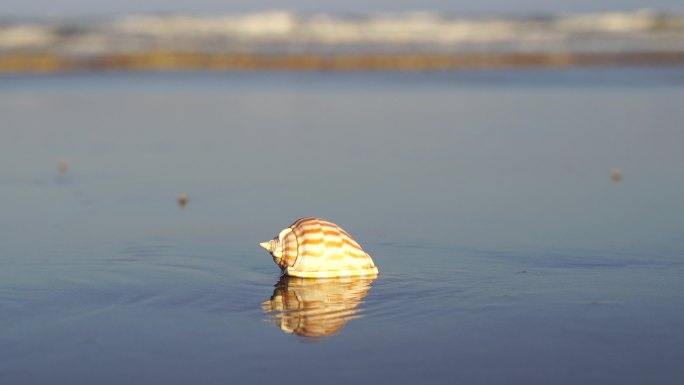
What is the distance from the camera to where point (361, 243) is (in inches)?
364

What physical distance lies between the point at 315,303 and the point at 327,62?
154 feet

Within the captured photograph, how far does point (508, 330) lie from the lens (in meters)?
6.33

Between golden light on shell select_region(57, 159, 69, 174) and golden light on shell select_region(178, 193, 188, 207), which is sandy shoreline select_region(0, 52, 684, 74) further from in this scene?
golden light on shell select_region(178, 193, 188, 207)

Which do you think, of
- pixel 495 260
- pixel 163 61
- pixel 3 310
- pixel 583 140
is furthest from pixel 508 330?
pixel 163 61

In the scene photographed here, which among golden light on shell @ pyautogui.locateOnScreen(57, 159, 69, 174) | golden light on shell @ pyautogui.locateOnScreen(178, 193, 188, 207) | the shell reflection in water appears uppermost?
golden light on shell @ pyautogui.locateOnScreen(57, 159, 69, 174)

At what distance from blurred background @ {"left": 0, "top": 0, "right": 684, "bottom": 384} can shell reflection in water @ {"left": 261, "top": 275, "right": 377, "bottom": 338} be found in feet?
0.08

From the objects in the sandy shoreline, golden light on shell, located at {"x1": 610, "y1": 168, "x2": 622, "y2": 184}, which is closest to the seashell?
golden light on shell, located at {"x1": 610, "y1": 168, "x2": 622, "y2": 184}

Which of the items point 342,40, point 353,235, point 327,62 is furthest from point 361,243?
point 342,40

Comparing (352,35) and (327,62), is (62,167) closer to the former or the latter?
(327,62)

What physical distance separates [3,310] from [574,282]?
12.2 ft

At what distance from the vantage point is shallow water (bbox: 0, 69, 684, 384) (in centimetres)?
584

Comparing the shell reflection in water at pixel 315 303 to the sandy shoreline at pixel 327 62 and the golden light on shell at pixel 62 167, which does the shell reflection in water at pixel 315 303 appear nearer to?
the golden light on shell at pixel 62 167

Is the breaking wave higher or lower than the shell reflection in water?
higher

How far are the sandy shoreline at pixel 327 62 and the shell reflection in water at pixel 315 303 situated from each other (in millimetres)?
40754
